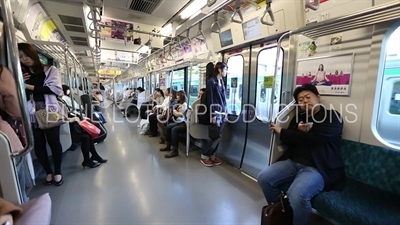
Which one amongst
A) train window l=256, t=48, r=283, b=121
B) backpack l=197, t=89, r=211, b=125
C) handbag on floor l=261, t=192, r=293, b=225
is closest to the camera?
handbag on floor l=261, t=192, r=293, b=225

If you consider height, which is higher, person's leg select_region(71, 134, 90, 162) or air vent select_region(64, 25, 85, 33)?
air vent select_region(64, 25, 85, 33)

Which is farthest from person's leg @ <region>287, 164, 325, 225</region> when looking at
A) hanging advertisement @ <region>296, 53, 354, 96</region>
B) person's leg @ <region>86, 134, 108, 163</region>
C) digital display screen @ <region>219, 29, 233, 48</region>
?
person's leg @ <region>86, 134, 108, 163</region>

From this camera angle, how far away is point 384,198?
1.64 meters

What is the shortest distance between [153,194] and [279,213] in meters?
1.53

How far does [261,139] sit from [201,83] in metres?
2.08

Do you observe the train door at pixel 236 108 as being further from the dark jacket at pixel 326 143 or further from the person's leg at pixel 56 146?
the person's leg at pixel 56 146

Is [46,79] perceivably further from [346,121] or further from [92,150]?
[346,121]

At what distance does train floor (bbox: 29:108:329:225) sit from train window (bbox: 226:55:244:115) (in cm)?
108

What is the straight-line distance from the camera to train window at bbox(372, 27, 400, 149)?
70.9 inches

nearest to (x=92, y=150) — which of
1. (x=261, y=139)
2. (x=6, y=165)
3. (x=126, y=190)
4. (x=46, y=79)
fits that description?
(x=126, y=190)

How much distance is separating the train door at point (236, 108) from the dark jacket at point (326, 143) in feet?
5.32

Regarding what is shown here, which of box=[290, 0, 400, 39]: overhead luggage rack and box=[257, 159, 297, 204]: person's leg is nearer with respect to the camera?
box=[290, 0, 400, 39]: overhead luggage rack

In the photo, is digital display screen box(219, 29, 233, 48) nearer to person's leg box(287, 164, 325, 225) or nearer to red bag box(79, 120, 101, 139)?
person's leg box(287, 164, 325, 225)

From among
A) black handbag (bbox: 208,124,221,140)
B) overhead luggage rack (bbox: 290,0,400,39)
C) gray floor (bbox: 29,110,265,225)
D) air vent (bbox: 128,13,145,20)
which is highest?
air vent (bbox: 128,13,145,20)
